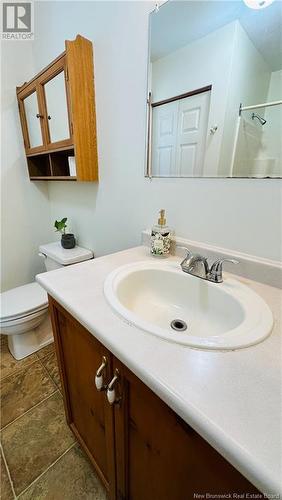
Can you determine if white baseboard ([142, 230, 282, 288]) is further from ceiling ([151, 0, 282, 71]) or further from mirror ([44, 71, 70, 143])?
mirror ([44, 71, 70, 143])

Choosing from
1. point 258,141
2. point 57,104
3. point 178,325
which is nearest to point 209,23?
point 258,141

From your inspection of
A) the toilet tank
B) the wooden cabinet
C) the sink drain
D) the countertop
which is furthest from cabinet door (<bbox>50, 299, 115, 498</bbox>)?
the toilet tank

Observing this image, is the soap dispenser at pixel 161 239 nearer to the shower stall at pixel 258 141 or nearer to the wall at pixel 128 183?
the wall at pixel 128 183

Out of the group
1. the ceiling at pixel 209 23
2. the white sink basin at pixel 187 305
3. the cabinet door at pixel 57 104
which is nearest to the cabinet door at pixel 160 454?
the white sink basin at pixel 187 305

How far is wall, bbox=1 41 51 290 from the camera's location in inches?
58.3

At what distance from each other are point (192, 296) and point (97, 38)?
129cm

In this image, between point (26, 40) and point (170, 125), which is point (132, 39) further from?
point (26, 40)

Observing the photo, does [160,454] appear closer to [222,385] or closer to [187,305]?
[222,385]

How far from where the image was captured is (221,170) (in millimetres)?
742

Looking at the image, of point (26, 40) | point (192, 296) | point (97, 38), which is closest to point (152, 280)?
point (192, 296)

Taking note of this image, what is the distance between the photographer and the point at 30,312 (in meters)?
1.29

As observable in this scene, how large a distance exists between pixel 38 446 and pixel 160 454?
84 cm

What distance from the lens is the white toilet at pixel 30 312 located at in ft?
4.12

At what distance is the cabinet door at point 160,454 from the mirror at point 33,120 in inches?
60.8
